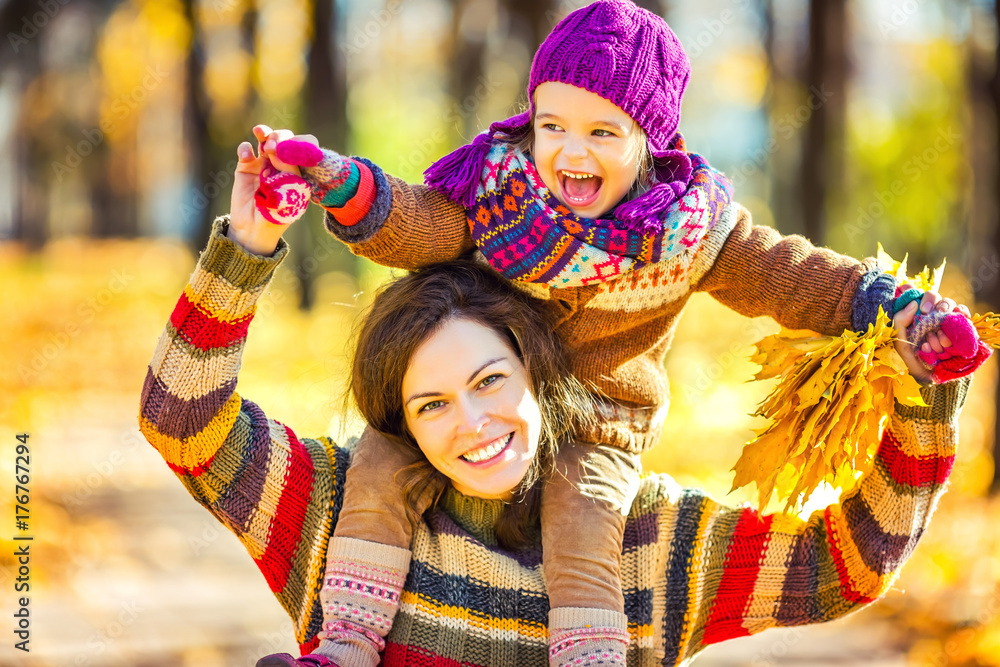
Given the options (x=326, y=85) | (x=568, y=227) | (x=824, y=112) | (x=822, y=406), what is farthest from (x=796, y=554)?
(x=824, y=112)

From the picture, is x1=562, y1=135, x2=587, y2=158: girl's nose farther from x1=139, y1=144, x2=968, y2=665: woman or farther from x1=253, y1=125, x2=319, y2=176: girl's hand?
x1=253, y1=125, x2=319, y2=176: girl's hand

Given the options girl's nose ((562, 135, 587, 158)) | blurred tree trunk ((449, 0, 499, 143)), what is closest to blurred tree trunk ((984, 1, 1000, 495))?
girl's nose ((562, 135, 587, 158))

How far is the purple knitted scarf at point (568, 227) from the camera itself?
2.26 meters

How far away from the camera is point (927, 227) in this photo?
114ft

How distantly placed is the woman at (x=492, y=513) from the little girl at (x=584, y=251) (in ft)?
0.24

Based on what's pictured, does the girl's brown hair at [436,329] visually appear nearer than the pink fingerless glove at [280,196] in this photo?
No

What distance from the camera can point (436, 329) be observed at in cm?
238

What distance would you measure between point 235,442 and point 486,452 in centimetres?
59

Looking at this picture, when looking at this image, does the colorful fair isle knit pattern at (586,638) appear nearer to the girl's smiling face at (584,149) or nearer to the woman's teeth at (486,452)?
the woman's teeth at (486,452)

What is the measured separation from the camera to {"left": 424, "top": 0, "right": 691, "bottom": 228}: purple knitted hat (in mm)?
2279

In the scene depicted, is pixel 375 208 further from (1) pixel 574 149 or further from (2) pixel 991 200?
(2) pixel 991 200

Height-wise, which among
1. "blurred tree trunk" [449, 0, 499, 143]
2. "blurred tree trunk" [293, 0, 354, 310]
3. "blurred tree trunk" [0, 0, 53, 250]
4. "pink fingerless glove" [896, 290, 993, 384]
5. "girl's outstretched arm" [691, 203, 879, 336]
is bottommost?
"blurred tree trunk" [0, 0, 53, 250]

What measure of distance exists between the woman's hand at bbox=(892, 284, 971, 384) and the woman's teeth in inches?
37.0

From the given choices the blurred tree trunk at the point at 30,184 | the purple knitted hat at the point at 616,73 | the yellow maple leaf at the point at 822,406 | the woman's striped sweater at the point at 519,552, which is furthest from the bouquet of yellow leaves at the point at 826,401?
the blurred tree trunk at the point at 30,184
